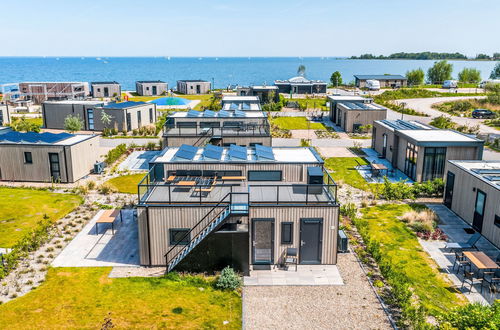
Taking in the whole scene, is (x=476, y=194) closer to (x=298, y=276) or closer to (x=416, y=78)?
(x=298, y=276)

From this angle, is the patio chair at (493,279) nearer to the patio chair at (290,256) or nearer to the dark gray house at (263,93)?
the patio chair at (290,256)

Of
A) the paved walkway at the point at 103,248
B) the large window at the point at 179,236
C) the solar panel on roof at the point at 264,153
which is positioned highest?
the solar panel on roof at the point at 264,153

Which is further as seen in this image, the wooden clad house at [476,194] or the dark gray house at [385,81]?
the dark gray house at [385,81]

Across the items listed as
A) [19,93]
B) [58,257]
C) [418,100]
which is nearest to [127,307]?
[58,257]

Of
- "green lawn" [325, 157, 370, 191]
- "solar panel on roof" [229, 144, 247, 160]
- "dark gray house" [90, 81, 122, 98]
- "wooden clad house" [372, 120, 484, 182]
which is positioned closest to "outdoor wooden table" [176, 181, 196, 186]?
"solar panel on roof" [229, 144, 247, 160]

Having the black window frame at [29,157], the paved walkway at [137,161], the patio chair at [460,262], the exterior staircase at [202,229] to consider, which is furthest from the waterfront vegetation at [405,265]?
the black window frame at [29,157]

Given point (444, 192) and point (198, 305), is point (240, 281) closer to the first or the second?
point (198, 305)

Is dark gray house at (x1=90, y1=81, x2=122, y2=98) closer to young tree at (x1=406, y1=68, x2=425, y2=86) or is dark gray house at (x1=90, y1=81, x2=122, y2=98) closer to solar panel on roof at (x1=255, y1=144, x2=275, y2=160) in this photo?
solar panel on roof at (x1=255, y1=144, x2=275, y2=160)

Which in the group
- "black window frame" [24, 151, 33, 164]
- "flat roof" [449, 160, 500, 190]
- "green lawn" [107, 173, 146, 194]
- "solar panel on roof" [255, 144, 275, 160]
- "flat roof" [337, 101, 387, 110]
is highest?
"flat roof" [337, 101, 387, 110]
